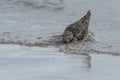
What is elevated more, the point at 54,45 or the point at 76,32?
the point at 76,32

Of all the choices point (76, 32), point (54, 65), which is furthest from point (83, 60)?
point (76, 32)

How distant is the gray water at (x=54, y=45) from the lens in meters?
7.86

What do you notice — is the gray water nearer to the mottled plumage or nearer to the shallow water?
the shallow water

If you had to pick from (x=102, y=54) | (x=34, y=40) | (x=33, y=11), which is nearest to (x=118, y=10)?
(x=33, y=11)

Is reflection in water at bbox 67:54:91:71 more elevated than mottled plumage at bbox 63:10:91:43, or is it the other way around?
mottled plumage at bbox 63:10:91:43

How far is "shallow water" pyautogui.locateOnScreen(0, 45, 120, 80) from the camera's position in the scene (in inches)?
298

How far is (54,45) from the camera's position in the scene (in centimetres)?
1069

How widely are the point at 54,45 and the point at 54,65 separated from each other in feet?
7.51

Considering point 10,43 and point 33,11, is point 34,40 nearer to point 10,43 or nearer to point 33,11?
point 10,43

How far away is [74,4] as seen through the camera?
51.4ft

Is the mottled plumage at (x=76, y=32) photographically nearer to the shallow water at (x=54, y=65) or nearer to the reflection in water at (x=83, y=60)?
the shallow water at (x=54, y=65)

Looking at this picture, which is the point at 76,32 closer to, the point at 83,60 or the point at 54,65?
the point at 83,60

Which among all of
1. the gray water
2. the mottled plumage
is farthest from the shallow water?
the mottled plumage

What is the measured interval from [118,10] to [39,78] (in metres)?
7.45
